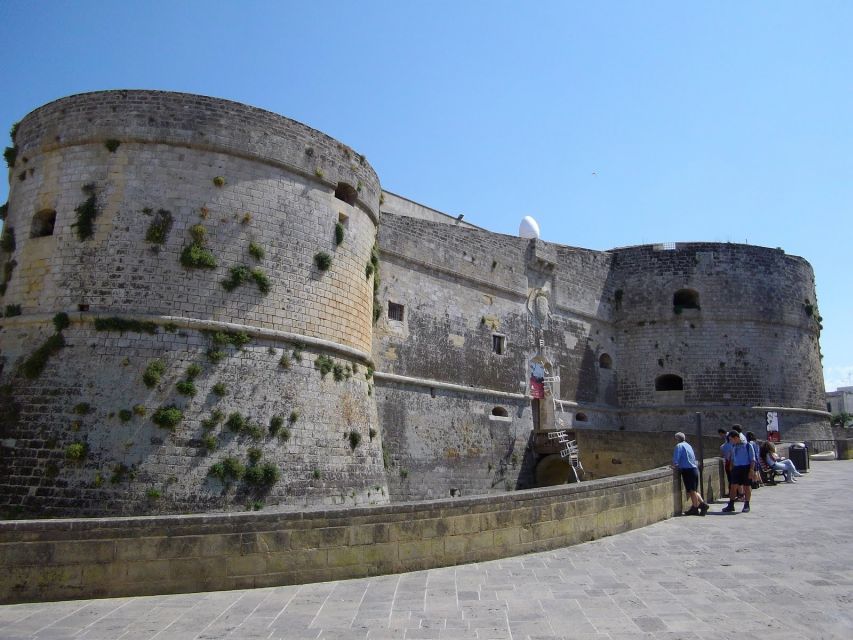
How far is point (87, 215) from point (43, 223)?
1195mm

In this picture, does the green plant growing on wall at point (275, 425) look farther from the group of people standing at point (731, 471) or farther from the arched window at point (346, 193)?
the group of people standing at point (731, 471)

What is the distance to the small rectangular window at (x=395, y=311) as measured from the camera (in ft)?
50.1

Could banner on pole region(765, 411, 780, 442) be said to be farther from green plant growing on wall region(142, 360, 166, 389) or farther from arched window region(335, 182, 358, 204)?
green plant growing on wall region(142, 360, 166, 389)

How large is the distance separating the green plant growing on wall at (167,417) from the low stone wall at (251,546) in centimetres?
447

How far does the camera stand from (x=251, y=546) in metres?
5.08

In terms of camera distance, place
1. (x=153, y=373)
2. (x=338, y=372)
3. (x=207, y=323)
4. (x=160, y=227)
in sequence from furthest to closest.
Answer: (x=338, y=372)
(x=160, y=227)
(x=207, y=323)
(x=153, y=373)

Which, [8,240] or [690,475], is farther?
[8,240]

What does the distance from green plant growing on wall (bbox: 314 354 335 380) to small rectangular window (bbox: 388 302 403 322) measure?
4.12 meters

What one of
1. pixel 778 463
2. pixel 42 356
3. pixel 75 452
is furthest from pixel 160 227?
pixel 778 463

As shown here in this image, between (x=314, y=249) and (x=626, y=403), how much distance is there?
48.6 ft

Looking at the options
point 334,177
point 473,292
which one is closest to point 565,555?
point 334,177

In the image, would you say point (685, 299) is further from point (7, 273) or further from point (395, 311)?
point (7, 273)

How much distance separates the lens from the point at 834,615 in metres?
4.18

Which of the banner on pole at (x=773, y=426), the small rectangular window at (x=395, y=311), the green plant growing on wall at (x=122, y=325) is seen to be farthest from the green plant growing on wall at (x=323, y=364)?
the banner on pole at (x=773, y=426)
